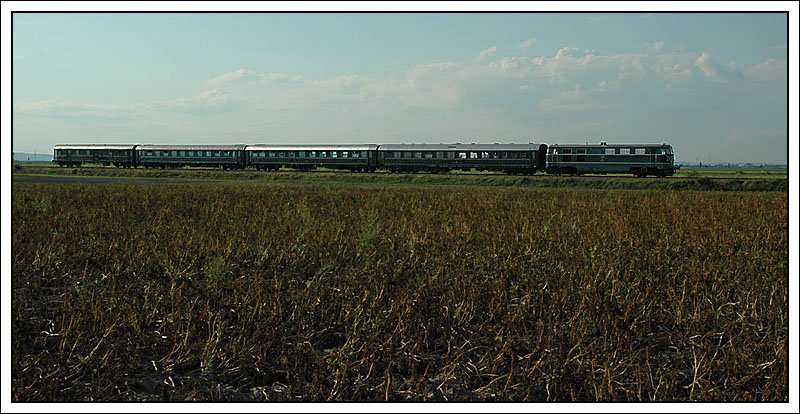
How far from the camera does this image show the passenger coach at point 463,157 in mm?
54875

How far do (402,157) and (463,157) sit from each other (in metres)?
5.60

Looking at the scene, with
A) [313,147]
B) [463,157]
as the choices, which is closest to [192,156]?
[313,147]

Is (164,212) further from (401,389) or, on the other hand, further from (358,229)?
(401,389)

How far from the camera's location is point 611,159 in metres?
52.1

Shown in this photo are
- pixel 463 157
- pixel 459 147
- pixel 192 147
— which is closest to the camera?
pixel 463 157

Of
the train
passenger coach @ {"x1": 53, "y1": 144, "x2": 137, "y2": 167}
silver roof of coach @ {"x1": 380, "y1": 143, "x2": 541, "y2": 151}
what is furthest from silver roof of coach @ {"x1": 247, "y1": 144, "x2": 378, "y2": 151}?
passenger coach @ {"x1": 53, "y1": 144, "x2": 137, "y2": 167}

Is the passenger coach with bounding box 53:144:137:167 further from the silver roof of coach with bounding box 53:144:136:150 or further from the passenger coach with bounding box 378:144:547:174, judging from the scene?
the passenger coach with bounding box 378:144:547:174

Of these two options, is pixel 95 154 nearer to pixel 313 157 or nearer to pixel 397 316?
pixel 313 157

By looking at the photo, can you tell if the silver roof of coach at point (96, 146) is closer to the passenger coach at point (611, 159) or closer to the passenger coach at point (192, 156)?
the passenger coach at point (192, 156)

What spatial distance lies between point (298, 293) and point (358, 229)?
23.6 ft

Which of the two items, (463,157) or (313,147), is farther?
(313,147)

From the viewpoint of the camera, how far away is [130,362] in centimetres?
593

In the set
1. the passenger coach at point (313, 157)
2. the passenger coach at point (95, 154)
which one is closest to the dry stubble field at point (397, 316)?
the passenger coach at point (313, 157)

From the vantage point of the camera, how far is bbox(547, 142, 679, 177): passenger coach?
50.8 meters
